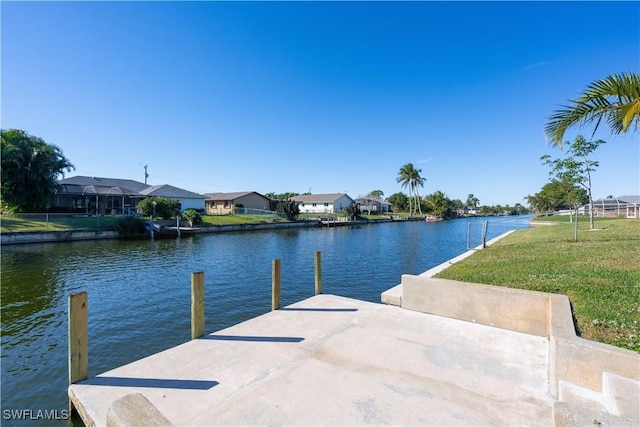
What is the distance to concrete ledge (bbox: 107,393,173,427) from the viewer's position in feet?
6.34

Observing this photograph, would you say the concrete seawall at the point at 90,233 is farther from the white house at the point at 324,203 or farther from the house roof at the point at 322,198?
the house roof at the point at 322,198

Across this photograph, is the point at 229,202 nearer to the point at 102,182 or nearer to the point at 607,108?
the point at 102,182

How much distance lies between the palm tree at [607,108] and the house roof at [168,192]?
47311 millimetres

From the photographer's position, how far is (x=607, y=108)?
6383mm

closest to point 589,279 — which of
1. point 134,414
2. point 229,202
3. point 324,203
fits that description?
point 134,414

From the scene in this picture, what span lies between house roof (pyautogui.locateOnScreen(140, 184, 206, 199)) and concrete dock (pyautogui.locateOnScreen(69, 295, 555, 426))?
4550cm

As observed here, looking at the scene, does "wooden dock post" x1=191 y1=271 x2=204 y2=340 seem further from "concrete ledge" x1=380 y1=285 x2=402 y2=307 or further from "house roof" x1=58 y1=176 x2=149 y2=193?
"house roof" x1=58 y1=176 x2=149 y2=193

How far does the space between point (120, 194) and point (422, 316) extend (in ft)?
144

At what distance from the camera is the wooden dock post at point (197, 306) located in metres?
5.61

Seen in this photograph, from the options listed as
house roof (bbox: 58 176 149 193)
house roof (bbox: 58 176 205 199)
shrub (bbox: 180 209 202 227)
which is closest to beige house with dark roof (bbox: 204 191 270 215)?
house roof (bbox: 58 176 205 199)

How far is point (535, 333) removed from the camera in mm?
5352

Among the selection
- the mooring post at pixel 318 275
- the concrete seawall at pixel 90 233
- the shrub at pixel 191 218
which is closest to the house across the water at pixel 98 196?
the shrub at pixel 191 218

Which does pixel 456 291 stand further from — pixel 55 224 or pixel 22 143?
pixel 22 143

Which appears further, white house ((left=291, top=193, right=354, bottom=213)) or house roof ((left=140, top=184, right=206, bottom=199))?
white house ((left=291, top=193, right=354, bottom=213))
